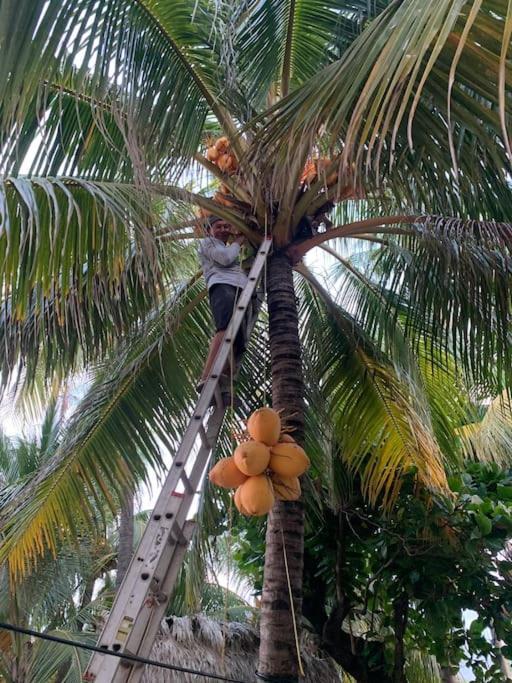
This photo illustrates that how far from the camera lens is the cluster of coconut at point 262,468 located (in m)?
2.43

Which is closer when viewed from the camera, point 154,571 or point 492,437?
point 154,571

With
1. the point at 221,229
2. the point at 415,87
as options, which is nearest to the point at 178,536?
the point at 415,87

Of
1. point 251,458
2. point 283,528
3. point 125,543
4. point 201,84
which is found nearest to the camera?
point 251,458

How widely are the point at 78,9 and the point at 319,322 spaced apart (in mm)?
3013

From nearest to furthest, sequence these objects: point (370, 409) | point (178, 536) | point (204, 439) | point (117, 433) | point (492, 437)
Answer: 1. point (178, 536)
2. point (204, 439)
3. point (117, 433)
4. point (370, 409)
5. point (492, 437)

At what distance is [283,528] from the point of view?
3100 millimetres

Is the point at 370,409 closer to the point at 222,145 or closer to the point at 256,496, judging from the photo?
the point at 222,145

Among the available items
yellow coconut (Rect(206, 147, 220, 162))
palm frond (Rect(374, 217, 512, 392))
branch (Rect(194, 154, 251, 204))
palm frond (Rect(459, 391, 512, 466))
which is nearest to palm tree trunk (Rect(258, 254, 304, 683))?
branch (Rect(194, 154, 251, 204))

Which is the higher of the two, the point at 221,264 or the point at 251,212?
the point at 251,212

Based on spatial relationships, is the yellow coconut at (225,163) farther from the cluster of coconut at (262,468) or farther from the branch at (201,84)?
the cluster of coconut at (262,468)

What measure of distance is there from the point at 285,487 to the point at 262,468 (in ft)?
0.56

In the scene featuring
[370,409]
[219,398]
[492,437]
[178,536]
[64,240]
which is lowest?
[178,536]

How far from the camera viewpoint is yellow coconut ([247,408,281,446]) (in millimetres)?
2582

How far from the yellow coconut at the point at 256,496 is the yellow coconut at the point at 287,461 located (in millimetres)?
85
